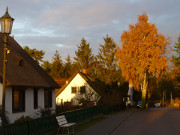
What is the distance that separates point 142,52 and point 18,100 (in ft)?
87.7

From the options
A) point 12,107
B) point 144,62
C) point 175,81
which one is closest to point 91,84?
point 144,62

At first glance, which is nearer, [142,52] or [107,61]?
[142,52]

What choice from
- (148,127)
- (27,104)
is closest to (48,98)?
(27,104)

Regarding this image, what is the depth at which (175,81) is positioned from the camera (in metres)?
74.2

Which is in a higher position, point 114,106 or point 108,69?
point 108,69

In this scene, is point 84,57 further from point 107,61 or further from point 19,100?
point 19,100

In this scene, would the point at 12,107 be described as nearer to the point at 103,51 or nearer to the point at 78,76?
the point at 78,76

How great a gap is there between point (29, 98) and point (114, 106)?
20.7 m

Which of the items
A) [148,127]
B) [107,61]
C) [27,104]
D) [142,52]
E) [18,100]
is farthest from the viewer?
[107,61]

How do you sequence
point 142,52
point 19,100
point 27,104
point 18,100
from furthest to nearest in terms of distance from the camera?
point 142,52, point 27,104, point 19,100, point 18,100

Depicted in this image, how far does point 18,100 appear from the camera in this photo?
20.3m

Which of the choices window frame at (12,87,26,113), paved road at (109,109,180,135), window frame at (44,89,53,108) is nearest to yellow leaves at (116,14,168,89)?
paved road at (109,109,180,135)

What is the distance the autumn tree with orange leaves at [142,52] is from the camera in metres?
42.7

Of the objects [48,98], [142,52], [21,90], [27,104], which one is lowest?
[27,104]
